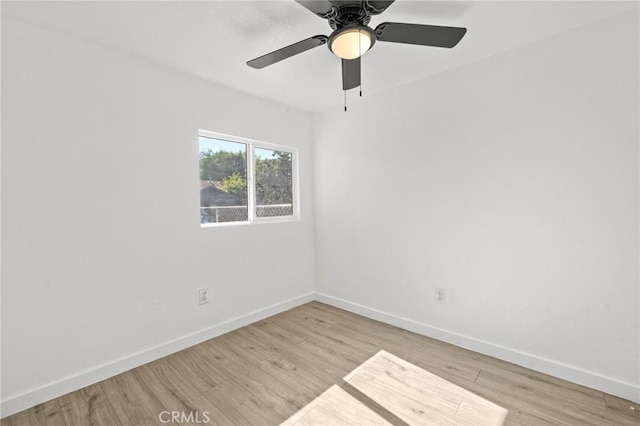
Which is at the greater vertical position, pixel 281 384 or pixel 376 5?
pixel 376 5

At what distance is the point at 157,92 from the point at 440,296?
3.03 metres

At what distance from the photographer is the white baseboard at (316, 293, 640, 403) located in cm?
180

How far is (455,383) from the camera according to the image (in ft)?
6.41

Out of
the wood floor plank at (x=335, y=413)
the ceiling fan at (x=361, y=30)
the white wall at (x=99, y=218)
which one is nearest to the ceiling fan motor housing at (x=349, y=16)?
the ceiling fan at (x=361, y=30)

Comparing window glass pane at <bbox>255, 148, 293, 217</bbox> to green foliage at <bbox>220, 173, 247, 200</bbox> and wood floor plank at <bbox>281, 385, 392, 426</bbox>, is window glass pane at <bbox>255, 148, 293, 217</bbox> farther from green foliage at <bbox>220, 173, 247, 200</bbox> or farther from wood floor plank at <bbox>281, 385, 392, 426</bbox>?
wood floor plank at <bbox>281, 385, 392, 426</bbox>

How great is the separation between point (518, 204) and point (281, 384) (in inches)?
86.9

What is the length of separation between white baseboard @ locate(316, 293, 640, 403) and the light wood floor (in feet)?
0.17

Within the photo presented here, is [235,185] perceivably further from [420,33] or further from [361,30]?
[420,33]

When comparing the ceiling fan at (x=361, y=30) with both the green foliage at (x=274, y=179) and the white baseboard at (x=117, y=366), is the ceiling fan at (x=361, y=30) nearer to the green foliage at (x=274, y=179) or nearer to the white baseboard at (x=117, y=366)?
the green foliage at (x=274, y=179)

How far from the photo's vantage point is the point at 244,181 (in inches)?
122

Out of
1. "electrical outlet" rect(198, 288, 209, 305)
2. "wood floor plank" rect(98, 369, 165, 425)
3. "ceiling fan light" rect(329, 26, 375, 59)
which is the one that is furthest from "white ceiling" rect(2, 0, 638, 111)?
"wood floor plank" rect(98, 369, 165, 425)

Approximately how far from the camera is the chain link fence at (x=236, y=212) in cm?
276

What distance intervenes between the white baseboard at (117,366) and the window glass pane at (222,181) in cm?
104

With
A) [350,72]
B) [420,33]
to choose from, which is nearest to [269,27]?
[350,72]
